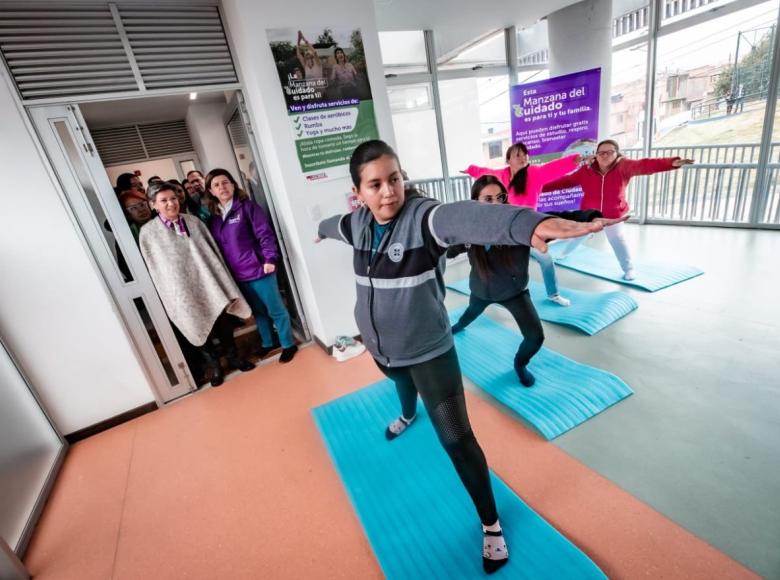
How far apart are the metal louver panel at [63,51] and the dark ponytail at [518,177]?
9.62ft

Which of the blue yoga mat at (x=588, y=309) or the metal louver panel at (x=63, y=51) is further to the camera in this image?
the blue yoga mat at (x=588, y=309)

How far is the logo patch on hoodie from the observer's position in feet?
4.09

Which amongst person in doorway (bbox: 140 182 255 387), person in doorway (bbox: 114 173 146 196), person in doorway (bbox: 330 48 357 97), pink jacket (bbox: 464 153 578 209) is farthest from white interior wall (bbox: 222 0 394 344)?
pink jacket (bbox: 464 153 578 209)

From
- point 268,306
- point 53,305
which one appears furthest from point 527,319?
point 53,305

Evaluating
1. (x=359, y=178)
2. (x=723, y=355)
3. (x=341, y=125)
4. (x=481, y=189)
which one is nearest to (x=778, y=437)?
(x=723, y=355)

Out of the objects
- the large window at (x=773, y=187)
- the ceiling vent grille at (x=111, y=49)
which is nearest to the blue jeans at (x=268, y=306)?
the ceiling vent grille at (x=111, y=49)

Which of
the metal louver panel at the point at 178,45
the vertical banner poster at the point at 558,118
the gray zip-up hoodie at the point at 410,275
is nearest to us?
the gray zip-up hoodie at the point at 410,275

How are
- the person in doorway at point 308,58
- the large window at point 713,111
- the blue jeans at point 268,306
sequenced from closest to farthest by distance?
the person in doorway at point 308,58 → the blue jeans at point 268,306 → the large window at point 713,111

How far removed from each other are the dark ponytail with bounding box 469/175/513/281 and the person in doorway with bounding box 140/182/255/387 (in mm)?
1920

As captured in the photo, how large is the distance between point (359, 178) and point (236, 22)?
208cm

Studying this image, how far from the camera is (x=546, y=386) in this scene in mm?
2309

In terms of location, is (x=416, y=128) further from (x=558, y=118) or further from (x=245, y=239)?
(x=245, y=239)

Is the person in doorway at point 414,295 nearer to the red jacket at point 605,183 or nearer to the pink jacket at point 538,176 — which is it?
the pink jacket at point 538,176

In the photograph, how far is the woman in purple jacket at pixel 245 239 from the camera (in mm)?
2834
